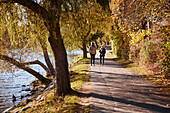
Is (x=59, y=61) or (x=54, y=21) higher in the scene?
(x=54, y=21)

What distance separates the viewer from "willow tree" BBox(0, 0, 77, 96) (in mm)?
6586

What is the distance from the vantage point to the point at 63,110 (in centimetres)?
620

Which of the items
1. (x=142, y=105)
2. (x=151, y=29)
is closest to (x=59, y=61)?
(x=142, y=105)

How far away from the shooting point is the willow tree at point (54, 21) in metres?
6.59

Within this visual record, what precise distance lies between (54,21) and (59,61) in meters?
1.89

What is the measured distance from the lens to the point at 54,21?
257 inches

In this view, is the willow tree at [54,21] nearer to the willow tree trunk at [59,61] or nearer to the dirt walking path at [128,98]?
the willow tree trunk at [59,61]

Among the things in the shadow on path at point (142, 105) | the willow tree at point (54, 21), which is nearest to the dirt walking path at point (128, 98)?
the shadow on path at point (142, 105)

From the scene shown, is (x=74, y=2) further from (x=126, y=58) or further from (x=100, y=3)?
(x=126, y=58)

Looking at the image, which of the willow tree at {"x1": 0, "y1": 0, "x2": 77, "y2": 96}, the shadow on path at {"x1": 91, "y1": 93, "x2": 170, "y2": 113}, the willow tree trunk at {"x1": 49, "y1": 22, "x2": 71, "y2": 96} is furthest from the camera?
the willow tree trunk at {"x1": 49, "y1": 22, "x2": 71, "y2": 96}

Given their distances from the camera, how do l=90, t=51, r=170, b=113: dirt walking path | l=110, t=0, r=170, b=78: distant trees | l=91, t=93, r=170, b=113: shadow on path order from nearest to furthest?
l=91, t=93, r=170, b=113: shadow on path → l=90, t=51, r=170, b=113: dirt walking path → l=110, t=0, r=170, b=78: distant trees

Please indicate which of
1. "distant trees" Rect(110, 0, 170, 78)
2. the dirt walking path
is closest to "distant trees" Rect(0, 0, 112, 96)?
the dirt walking path

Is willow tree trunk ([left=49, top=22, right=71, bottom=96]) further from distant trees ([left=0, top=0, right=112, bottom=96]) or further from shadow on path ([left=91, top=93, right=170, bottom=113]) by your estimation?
shadow on path ([left=91, top=93, right=170, bottom=113])

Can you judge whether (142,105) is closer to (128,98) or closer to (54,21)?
A: (128,98)
